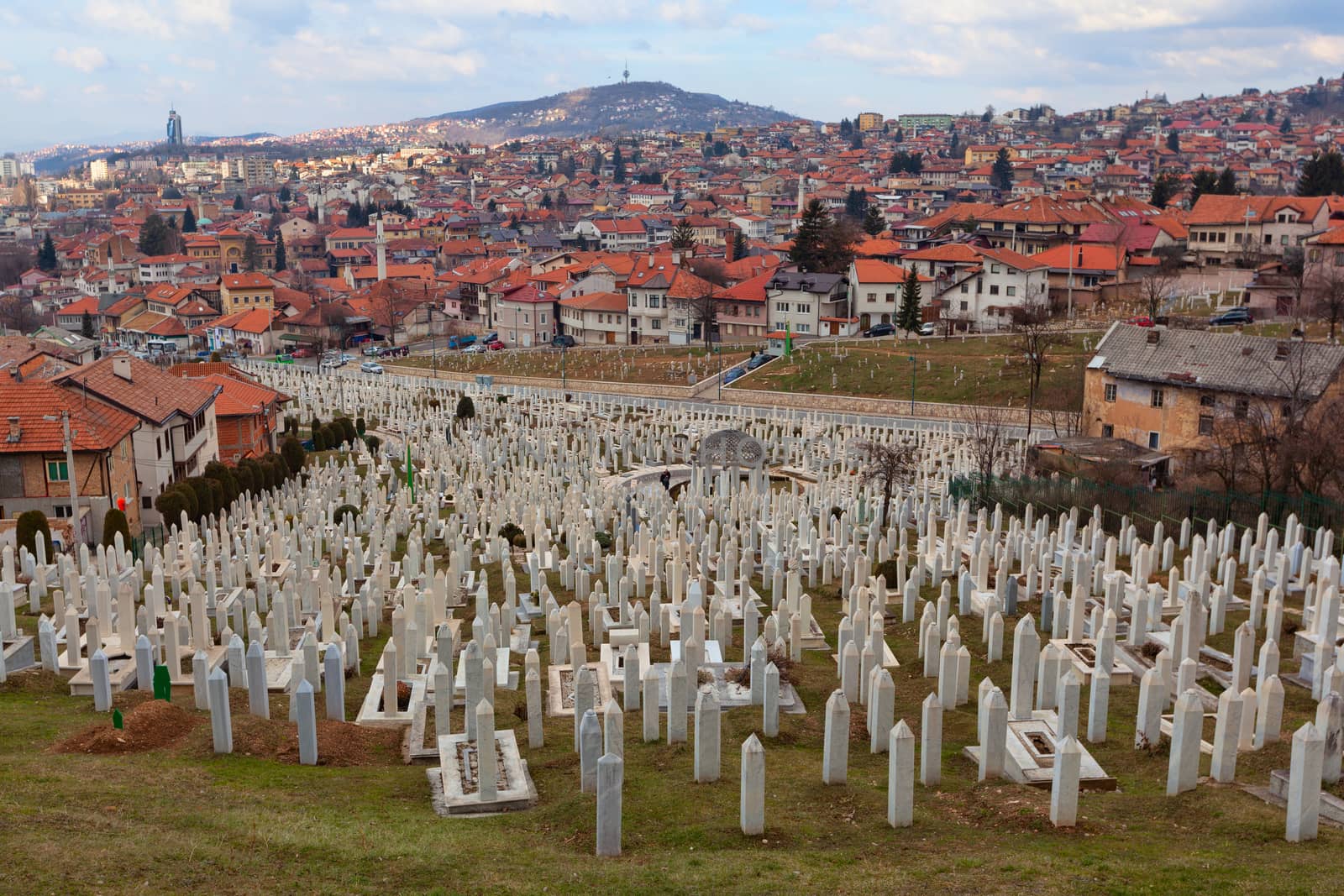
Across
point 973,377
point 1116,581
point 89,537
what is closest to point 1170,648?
point 1116,581

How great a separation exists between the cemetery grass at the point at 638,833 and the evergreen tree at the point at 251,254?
12747 cm

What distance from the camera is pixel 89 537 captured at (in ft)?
89.4

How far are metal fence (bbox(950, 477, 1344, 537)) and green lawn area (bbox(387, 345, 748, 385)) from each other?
31.9 meters

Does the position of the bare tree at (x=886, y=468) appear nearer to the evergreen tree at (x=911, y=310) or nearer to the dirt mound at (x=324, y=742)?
the dirt mound at (x=324, y=742)

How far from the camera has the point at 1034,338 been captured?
1746 inches

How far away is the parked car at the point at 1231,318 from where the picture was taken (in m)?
52.2

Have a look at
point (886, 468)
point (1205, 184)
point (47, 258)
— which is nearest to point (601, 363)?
point (886, 468)

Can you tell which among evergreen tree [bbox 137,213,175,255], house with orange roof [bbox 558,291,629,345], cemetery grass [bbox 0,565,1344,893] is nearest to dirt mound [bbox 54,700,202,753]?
cemetery grass [bbox 0,565,1344,893]

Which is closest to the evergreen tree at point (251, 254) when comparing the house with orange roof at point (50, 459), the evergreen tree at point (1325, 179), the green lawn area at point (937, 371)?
the green lawn area at point (937, 371)

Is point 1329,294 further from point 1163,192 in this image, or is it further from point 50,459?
point 1163,192

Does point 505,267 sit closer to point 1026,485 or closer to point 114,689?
point 1026,485

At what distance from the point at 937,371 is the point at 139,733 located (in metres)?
44.3

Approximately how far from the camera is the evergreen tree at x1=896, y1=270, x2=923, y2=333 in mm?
61469

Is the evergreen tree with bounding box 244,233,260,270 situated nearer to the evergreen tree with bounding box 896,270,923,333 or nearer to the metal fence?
the evergreen tree with bounding box 896,270,923,333
